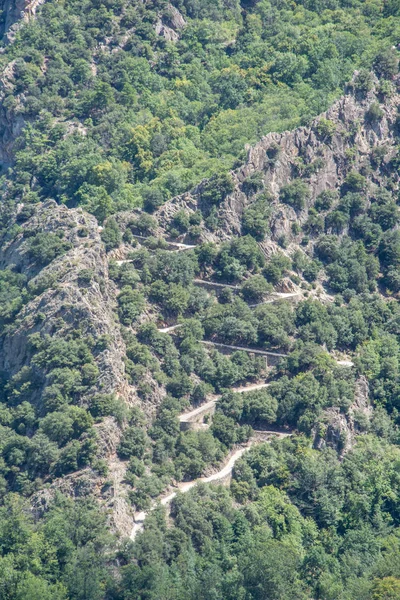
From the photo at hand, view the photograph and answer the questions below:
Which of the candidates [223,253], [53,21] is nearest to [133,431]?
[223,253]

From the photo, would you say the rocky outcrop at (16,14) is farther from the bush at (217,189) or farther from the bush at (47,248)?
the bush at (47,248)

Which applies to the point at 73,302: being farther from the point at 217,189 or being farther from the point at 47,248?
the point at 217,189

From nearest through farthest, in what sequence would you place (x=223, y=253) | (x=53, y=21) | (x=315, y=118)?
(x=223, y=253) < (x=315, y=118) < (x=53, y=21)

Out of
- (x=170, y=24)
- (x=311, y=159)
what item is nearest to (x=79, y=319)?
(x=311, y=159)

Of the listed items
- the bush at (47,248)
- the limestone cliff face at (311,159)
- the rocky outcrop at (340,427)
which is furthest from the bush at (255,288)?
the bush at (47,248)

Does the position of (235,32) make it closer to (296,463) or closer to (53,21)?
(53,21)

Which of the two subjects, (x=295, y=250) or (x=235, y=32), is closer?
(x=295, y=250)

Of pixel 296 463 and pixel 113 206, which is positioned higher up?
pixel 113 206
